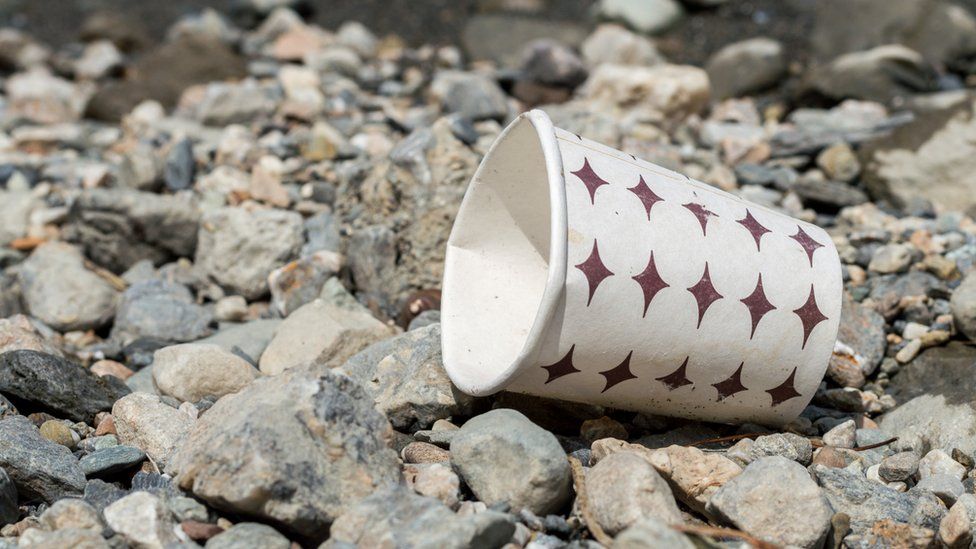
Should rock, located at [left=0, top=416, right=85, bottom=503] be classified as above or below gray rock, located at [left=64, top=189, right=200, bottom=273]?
above

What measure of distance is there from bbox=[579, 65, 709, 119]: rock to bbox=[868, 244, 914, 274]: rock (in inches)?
87.5

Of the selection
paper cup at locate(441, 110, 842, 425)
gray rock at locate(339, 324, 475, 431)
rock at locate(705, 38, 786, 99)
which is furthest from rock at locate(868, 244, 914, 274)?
rock at locate(705, 38, 786, 99)

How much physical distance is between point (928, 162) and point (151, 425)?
422cm

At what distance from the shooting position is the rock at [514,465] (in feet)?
9.27

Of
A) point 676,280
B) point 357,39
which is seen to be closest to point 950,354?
point 676,280

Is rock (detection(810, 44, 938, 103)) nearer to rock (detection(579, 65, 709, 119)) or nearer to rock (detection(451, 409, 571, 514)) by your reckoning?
rock (detection(579, 65, 709, 119))

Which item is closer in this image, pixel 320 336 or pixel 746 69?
pixel 320 336

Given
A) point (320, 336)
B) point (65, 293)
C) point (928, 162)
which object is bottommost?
point (65, 293)

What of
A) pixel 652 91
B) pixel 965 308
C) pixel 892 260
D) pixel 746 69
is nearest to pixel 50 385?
pixel 965 308

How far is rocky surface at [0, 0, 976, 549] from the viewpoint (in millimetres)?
2760

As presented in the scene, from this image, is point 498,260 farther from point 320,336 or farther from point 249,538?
point 249,538

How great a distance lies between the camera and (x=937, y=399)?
3666 mm

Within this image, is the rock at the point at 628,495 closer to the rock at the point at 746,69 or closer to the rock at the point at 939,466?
the rock at the point at 939,466

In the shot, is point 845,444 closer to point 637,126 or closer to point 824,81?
point 637,126
